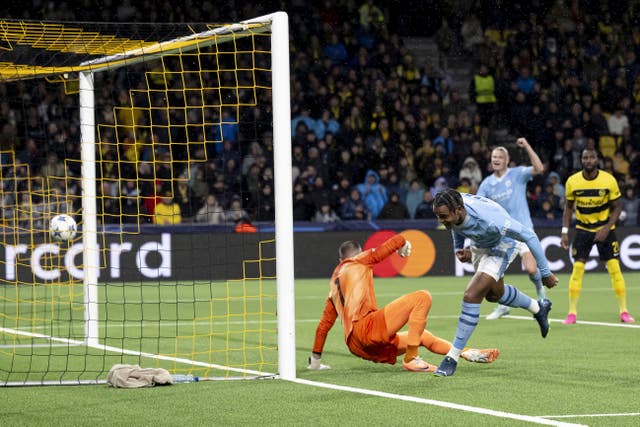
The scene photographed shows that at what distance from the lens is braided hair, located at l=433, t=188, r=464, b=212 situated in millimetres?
8602

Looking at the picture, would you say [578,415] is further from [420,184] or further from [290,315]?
[420,184]

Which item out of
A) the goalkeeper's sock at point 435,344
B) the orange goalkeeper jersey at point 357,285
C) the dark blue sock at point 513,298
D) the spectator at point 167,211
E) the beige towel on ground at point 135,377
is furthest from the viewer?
the spectator at point 167,211

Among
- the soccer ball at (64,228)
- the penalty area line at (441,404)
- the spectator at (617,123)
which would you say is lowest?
the penalty area line at (441,404)

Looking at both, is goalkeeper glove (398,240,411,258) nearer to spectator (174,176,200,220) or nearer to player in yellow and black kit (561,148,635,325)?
player in yellow and black kit (561,148,635,325)

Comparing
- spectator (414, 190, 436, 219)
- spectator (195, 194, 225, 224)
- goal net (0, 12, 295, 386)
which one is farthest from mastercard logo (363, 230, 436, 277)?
spectator (195, 194, 225, 224)

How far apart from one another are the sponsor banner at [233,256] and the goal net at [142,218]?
1.7 inches

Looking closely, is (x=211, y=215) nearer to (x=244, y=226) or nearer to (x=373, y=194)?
(x=244, y=226)

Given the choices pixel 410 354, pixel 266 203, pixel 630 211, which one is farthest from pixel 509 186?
pixel 630 211

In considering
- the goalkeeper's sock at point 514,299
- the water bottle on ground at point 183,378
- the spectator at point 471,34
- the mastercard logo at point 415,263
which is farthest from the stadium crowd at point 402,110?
the water bottle on ground at point 183,378

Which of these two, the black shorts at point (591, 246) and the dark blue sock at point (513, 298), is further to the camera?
the black shorts at point (591, 246)

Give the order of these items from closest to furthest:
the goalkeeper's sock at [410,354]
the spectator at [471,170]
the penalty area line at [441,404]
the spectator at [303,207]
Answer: the penalty area line at [441,404] → the goalkeeper's sock at [410,354] → the spectator at [303,207] → the spectator at [471,170]

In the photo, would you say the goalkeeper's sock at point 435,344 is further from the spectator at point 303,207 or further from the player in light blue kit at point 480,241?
the spectator at point 303,207

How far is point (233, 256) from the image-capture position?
2041cm

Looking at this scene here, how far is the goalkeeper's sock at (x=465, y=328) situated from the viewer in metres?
8.73
